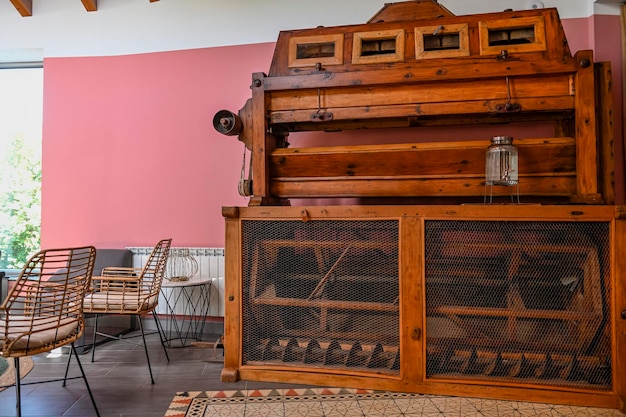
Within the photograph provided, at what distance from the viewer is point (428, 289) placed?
262 cm

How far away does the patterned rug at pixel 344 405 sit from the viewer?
2361 millimetres

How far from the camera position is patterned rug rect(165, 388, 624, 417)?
7.75 feet

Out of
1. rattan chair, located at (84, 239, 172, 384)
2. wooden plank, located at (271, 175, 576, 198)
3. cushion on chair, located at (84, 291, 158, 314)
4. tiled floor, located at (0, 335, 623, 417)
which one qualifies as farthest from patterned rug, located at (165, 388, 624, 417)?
wooden plank, located at (271, 175, 576, 198)

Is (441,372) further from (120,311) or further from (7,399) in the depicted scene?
(7,399)

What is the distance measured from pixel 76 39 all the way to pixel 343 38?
3.03 m

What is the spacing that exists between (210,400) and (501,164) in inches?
92.9

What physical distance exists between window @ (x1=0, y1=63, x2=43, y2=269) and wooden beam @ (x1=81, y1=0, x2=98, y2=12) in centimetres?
112

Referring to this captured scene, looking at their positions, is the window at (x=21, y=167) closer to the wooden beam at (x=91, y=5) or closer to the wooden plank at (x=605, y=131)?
the wooden beam at (x=91, y=5)

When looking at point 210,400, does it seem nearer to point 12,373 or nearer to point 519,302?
point 12,373

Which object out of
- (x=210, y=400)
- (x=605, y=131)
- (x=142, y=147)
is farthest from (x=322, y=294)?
(x=142, y=147)

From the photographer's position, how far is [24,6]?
4.27 m

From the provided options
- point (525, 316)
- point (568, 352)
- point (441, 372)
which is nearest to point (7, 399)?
point (441, 372)

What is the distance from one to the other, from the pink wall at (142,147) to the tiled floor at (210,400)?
146 centimetres

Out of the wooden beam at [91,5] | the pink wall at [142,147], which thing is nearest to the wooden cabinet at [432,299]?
the pink wall at [142,147]
